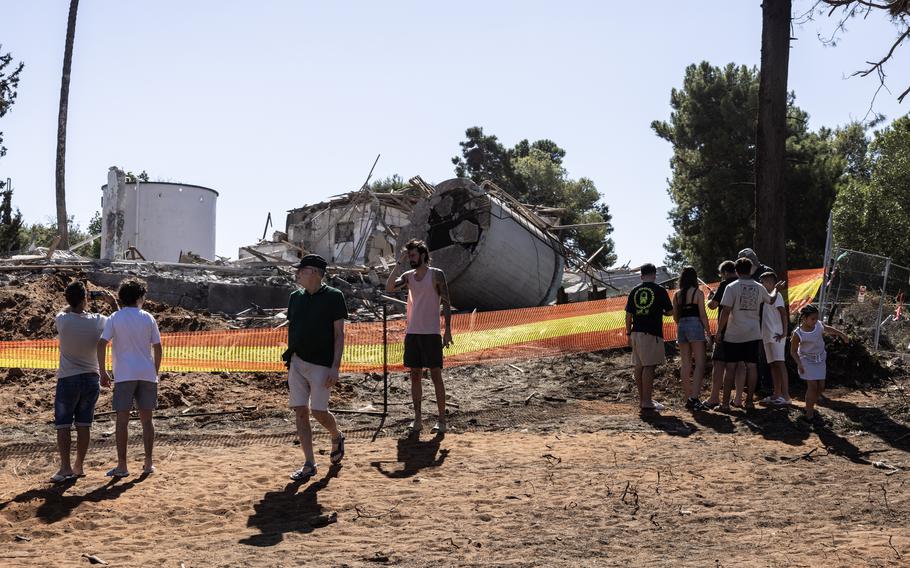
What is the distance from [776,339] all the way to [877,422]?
1.35 m

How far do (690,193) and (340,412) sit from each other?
103ft

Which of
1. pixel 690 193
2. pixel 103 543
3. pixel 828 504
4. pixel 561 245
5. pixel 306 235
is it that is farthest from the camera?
pixel 690 193

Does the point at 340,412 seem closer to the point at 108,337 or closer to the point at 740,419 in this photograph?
the point at 108,337

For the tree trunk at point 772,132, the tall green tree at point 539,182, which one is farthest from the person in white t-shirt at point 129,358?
the tall green tree at point 539,182

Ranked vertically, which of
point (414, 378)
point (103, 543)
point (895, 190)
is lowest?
point (103, 543)

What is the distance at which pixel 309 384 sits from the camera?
7328 millimetres

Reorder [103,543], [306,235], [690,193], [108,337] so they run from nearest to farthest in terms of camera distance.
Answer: [103,543] → [108,337] → [306,235] → [690,193]

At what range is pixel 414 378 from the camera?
879 cm

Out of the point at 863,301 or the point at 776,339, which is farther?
the point at 863,301

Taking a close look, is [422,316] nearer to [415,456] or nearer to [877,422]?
[415,456]

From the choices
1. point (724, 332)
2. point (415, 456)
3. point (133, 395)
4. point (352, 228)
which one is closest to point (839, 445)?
point (724, 332)

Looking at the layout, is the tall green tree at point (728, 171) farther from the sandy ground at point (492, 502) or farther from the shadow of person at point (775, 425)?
the sandy ground at point (492, 502)

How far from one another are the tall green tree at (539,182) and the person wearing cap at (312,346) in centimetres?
4408

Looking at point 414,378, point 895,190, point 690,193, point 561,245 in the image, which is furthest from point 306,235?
point 414,378
